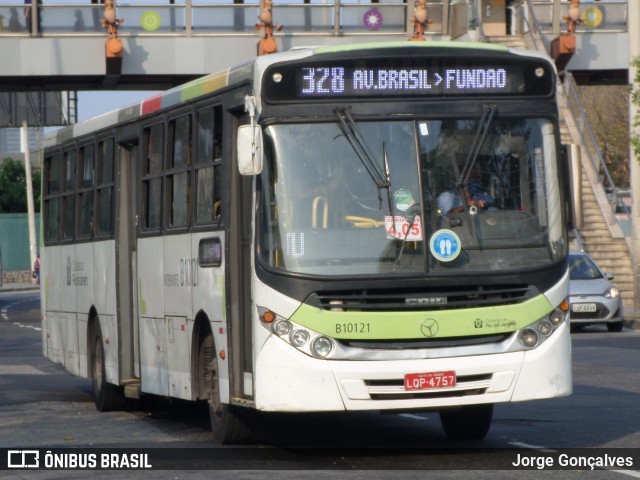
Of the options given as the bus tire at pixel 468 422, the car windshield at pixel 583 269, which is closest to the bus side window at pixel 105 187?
the bus tire at pixel 468 422

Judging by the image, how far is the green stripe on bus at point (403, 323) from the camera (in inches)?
407

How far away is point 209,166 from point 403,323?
94.4 inches

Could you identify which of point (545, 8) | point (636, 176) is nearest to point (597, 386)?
point (636, 176)

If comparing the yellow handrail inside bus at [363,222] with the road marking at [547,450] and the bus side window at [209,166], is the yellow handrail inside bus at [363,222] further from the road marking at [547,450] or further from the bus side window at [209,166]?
the road marking at [547,450]

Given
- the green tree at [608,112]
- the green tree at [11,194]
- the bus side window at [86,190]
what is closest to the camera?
the bus side window at [86,190]

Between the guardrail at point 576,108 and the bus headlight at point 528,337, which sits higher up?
the guardrail at point 576,108

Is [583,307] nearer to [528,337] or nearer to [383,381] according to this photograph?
[528,337]

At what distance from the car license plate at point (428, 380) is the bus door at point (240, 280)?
1.17 meters

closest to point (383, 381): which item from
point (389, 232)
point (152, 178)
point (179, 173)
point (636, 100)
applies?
point (389, 232)

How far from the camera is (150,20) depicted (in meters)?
40.6

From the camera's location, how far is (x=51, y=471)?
1054 centimetres

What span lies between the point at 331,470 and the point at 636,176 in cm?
2023

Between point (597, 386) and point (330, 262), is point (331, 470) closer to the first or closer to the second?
point (330, 262)

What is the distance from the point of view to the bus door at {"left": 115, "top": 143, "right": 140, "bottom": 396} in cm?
1467
